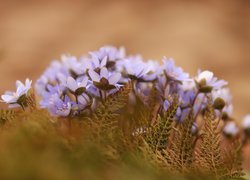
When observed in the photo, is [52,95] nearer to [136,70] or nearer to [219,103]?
[136,70]

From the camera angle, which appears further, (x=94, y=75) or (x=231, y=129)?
(x=231, y=129)

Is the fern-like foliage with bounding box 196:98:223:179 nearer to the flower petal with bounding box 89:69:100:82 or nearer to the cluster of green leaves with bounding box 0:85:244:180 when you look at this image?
the cluster of green leaves with bounding box 0:85:244:180

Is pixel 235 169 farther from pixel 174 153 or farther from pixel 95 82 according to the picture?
pixel 95 82

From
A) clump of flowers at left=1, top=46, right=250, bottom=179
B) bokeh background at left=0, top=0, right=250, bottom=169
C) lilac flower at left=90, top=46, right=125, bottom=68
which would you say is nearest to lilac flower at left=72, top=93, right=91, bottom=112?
clump of flowers at left=1, top=46, right=250, bottom=179

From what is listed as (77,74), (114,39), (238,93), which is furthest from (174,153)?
(114,39)

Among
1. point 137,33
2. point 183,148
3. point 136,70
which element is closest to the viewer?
point 183,148

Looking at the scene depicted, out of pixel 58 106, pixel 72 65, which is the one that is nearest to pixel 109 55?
pixel 72 65
